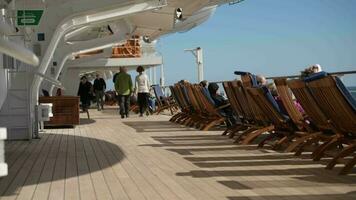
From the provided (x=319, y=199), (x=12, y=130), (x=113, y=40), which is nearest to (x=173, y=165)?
(x=319, y=199)

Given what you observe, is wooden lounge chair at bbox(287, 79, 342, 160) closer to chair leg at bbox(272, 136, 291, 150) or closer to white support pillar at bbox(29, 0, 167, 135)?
chair leg at bbox(272, 136, 291, 150)

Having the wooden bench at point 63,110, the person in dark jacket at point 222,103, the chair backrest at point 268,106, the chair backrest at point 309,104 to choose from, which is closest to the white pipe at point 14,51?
the chair backrest at point 309,104

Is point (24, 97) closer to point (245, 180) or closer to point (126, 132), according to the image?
point (126, 132)

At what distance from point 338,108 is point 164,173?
163cm

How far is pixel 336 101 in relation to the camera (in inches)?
213

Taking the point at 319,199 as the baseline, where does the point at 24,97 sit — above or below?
above

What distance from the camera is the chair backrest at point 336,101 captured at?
5.27m

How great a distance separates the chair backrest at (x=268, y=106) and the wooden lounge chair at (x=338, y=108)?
1.17 meters

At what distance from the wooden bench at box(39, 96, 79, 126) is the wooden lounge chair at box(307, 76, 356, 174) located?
6808mm

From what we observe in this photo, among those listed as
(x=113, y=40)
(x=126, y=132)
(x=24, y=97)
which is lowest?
(x=126, y=132)

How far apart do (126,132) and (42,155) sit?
337cm

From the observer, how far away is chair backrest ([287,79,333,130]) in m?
5.97

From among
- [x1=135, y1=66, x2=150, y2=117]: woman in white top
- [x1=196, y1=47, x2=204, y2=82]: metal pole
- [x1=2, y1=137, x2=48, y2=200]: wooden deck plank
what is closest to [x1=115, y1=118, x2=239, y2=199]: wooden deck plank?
[x1=2, y1=137, x2=48, y2=200]: wooden deck plank

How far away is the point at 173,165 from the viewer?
19.7ft
